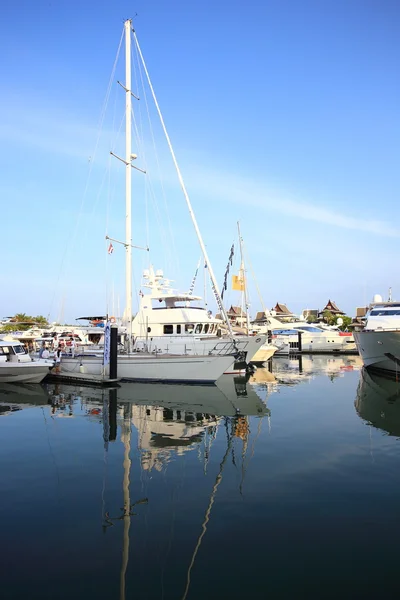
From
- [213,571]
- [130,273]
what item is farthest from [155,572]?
[130,273]

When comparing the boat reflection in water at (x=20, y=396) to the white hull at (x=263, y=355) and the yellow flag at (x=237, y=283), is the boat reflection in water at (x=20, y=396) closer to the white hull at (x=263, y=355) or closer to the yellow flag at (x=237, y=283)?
the white hull at (x=263, y=355)

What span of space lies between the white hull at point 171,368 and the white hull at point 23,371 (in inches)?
147

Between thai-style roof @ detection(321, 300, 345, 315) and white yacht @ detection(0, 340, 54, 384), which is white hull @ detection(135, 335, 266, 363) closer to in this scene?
white yacht @ detection(0, 340, 54, 384)

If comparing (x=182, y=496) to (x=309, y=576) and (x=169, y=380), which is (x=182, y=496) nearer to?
(x=309, y=576)

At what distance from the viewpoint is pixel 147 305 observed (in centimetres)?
3394

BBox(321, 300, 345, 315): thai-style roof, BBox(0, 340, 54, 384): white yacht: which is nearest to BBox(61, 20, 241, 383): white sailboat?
BBox(0, 340, 54, 384): white yacht

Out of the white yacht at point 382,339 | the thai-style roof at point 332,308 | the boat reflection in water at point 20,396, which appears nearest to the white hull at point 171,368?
the boat reflection in water at point 20,396

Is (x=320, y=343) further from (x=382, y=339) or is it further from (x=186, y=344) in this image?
(x=186, y=344)

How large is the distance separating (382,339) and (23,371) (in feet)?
84.5

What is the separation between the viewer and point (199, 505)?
938cm

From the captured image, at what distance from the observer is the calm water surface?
6.63 metres

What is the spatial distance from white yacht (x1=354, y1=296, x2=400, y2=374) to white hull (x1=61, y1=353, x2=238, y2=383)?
12.9 m

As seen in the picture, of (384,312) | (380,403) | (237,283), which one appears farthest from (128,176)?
(384,312)

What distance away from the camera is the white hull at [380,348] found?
1270 inches
